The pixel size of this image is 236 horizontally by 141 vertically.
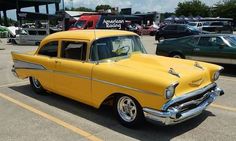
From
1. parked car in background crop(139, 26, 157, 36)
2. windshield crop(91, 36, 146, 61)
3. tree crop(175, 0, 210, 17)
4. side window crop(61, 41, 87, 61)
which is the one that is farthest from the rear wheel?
tree crop(175, 0, 210, 17)

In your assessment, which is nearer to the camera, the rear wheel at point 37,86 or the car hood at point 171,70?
the car hood at point 171,70

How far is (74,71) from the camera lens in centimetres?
641

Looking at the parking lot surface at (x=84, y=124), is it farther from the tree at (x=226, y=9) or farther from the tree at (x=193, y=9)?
the tree at (x=193, y=9)

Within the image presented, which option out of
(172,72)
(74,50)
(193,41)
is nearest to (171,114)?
(172,72)

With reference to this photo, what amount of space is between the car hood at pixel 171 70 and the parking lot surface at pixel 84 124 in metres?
0.72

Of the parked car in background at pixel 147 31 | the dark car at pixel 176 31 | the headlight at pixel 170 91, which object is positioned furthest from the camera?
the parked car in background at pixel 147 31

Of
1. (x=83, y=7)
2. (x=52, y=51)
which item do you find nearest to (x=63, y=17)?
(x=52, y=51)

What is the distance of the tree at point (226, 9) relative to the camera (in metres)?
70.0

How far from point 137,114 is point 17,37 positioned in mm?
24228

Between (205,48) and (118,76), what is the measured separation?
21.4 ft

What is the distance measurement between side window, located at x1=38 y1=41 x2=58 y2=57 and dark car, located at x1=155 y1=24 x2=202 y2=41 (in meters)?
18.5

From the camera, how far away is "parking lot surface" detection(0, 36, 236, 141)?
5.31m

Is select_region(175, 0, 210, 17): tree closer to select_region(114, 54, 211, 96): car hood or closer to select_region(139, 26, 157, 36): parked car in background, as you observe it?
select_region(139, 26, 157, 36): parked car in background

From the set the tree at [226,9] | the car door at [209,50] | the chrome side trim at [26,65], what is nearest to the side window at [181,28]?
the car door at [209,50]
